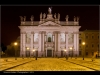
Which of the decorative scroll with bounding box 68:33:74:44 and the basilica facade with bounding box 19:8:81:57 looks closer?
the basilica facade with bounding box 19:8:81:57

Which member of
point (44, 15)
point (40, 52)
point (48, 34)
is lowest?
point (40, 52)

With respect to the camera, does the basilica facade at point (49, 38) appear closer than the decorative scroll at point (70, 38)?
Yes

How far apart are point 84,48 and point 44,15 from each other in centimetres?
1851

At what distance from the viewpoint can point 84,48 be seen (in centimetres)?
8369

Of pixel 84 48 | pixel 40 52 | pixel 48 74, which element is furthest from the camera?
pixel 84 48

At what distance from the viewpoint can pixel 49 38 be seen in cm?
7662

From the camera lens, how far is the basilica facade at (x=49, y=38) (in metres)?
75.7

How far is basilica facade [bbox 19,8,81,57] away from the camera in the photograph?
248 ft

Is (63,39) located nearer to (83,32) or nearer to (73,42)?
(73,42)

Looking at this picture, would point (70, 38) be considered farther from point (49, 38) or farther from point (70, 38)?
point (49, 38)

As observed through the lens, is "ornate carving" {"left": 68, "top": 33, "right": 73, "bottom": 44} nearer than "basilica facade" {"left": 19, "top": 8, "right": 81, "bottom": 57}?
No

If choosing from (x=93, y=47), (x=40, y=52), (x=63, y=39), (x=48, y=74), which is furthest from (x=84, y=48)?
(x=48, y=74)

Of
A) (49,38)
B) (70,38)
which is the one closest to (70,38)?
(70,38)

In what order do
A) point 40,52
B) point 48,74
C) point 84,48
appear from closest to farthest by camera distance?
1. point 48,74
2. point 40,52
3. point 84,48
